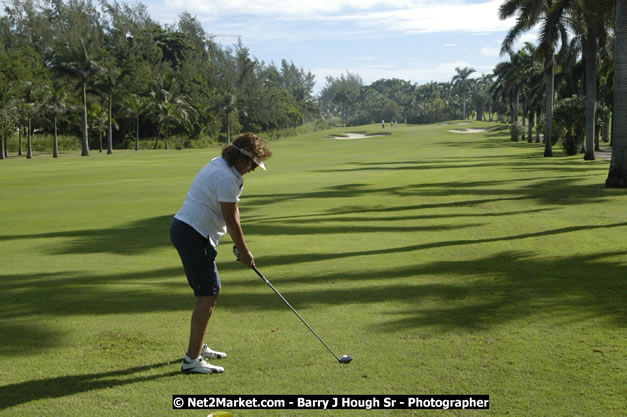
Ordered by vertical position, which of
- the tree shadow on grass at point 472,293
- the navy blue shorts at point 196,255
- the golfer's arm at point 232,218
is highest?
the golfer's arm at point 232,218

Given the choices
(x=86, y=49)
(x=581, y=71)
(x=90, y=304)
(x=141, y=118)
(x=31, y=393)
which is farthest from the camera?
(x=141, y=118)

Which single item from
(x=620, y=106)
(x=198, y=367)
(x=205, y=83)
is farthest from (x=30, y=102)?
(x=198, y=367)

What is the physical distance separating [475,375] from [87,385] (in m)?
3.53

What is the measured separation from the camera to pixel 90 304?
840 centimetres

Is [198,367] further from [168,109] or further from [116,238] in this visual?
[168,109]

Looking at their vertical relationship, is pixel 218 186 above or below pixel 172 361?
above

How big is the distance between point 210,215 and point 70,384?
6.50 ft

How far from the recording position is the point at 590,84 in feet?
116

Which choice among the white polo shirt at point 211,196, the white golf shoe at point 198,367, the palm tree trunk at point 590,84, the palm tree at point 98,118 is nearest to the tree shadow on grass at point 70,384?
the white golf shoe at point 198,367

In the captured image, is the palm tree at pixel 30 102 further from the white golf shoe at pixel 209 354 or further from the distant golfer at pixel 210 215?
the distant golfer at pixel 210 215

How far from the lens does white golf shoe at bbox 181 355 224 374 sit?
5762 millimetres

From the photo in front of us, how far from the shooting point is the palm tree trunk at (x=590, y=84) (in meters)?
35.6

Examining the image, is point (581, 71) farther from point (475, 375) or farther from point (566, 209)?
point (475, 375)

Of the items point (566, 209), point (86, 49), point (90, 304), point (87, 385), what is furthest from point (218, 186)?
point (86, 49)
